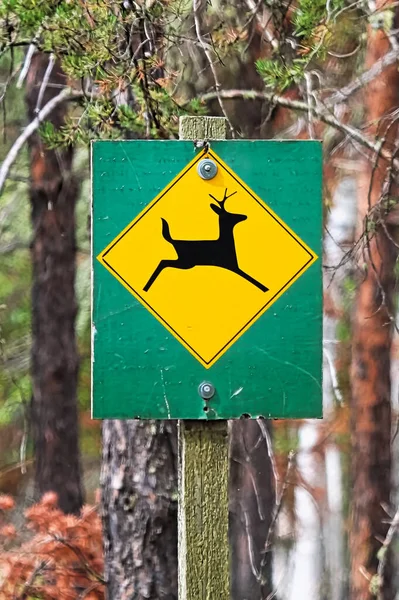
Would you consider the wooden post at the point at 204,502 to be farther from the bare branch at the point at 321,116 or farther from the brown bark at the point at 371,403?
the brown bark at the point at 371,403

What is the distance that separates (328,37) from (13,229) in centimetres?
734

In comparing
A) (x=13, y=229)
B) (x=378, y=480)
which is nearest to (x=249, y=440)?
(x=378, y=480)

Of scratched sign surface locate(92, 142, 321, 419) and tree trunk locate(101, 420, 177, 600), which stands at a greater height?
scratched sign surface locate(92, 142, 321, 419)

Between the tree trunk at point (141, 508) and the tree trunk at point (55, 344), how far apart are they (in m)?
3.45

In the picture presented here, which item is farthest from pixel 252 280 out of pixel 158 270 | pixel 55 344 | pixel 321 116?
pixel 55 344

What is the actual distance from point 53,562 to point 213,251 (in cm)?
338

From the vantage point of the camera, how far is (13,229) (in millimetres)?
10406

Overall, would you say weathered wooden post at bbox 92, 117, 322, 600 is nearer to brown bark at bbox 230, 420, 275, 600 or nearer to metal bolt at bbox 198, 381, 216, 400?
metal bolt at bbox 198, 381, 216, 400

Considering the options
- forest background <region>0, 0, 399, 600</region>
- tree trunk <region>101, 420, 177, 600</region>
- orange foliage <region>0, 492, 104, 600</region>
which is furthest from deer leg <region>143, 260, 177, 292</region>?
orange foliage <region>0, 492, 104, 600</region>

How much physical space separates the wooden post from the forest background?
1112 millimetres

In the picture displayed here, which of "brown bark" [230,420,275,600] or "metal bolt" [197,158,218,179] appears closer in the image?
"metal bolt" [197,158,218,179]

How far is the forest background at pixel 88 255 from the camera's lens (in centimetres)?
359

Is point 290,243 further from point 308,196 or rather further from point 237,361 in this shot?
point 237,361

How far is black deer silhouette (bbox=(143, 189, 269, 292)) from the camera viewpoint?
7.30 ft
